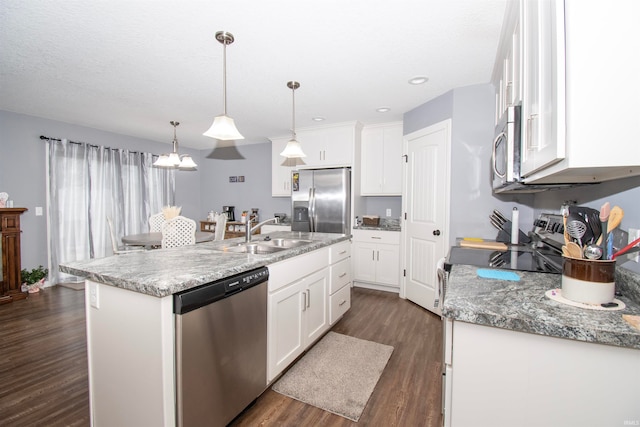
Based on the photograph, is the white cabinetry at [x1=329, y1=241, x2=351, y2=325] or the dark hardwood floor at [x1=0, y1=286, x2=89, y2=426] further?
the white cabinetry at [x1=329, y1=241, x2=351, y2=325]

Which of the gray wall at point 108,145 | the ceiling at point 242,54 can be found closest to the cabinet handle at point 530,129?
the ceiling at point 242,54

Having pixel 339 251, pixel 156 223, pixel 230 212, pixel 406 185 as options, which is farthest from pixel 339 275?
pixel 230 212

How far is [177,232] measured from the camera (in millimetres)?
3191

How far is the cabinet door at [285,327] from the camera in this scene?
180 cm

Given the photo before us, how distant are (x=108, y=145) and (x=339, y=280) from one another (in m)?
4.51

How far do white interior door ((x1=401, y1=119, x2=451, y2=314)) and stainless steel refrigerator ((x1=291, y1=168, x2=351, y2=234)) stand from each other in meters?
0.84

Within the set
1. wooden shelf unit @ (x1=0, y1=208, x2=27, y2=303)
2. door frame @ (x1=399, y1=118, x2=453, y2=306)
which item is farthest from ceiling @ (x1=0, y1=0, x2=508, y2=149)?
wooden shelf unit @ (x1=0, y1=208, x2=27, y2=303)

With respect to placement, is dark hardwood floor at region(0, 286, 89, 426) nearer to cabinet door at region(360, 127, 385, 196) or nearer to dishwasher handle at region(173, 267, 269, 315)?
dishwasher handle at region(173, 267, 269, 315)

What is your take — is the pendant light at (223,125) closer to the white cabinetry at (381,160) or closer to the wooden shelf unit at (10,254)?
the white cabinetry at (381,160)

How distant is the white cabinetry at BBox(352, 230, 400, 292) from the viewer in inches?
152

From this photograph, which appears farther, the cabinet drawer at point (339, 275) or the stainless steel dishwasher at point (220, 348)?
the cabinet drawer at point (339, 275)

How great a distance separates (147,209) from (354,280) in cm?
390

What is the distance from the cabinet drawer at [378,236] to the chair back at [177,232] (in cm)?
220

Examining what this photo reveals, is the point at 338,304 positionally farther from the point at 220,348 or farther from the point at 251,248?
the point at 220,348
